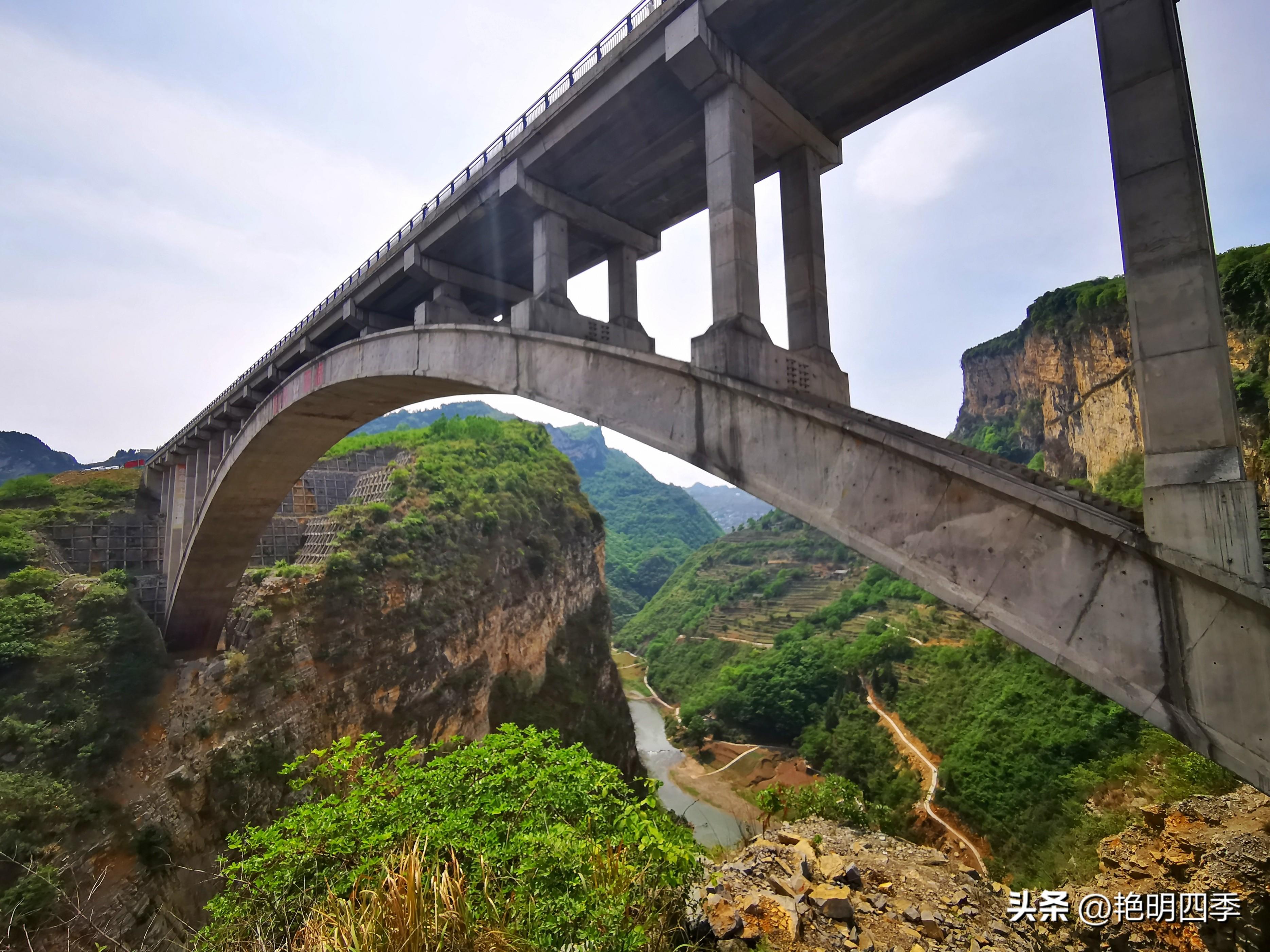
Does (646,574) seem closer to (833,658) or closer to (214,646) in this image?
(833,658)

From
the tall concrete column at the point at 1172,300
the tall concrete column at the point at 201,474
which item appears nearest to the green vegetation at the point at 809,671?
the tall concrete column at the point at 1172,300

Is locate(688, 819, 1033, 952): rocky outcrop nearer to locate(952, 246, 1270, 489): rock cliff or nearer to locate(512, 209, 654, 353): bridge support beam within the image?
locate(512, 209, 654, 353): bridge support beam

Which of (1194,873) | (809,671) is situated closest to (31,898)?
(1194,873)

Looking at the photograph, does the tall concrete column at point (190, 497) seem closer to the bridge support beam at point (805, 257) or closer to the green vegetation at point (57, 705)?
the green vegetation at point (57, 705)

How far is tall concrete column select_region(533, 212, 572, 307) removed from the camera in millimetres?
7742

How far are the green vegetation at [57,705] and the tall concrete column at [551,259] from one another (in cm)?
1554

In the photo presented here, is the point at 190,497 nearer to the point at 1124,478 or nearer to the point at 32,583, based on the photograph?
the point at 32,583

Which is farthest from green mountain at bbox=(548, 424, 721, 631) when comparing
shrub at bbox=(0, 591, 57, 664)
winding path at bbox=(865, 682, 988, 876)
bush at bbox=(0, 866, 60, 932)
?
bush at bbox=(0, 866, 60, 932)

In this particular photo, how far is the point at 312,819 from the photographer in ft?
20.5

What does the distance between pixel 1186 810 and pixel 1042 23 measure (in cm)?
1182

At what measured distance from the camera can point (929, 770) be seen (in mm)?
25672

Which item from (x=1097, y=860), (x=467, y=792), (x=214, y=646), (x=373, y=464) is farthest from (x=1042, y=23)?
(x=373, y=464)

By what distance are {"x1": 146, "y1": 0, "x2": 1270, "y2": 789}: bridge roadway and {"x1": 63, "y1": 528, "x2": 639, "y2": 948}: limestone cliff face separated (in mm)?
10930

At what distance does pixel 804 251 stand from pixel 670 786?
1488 inches
